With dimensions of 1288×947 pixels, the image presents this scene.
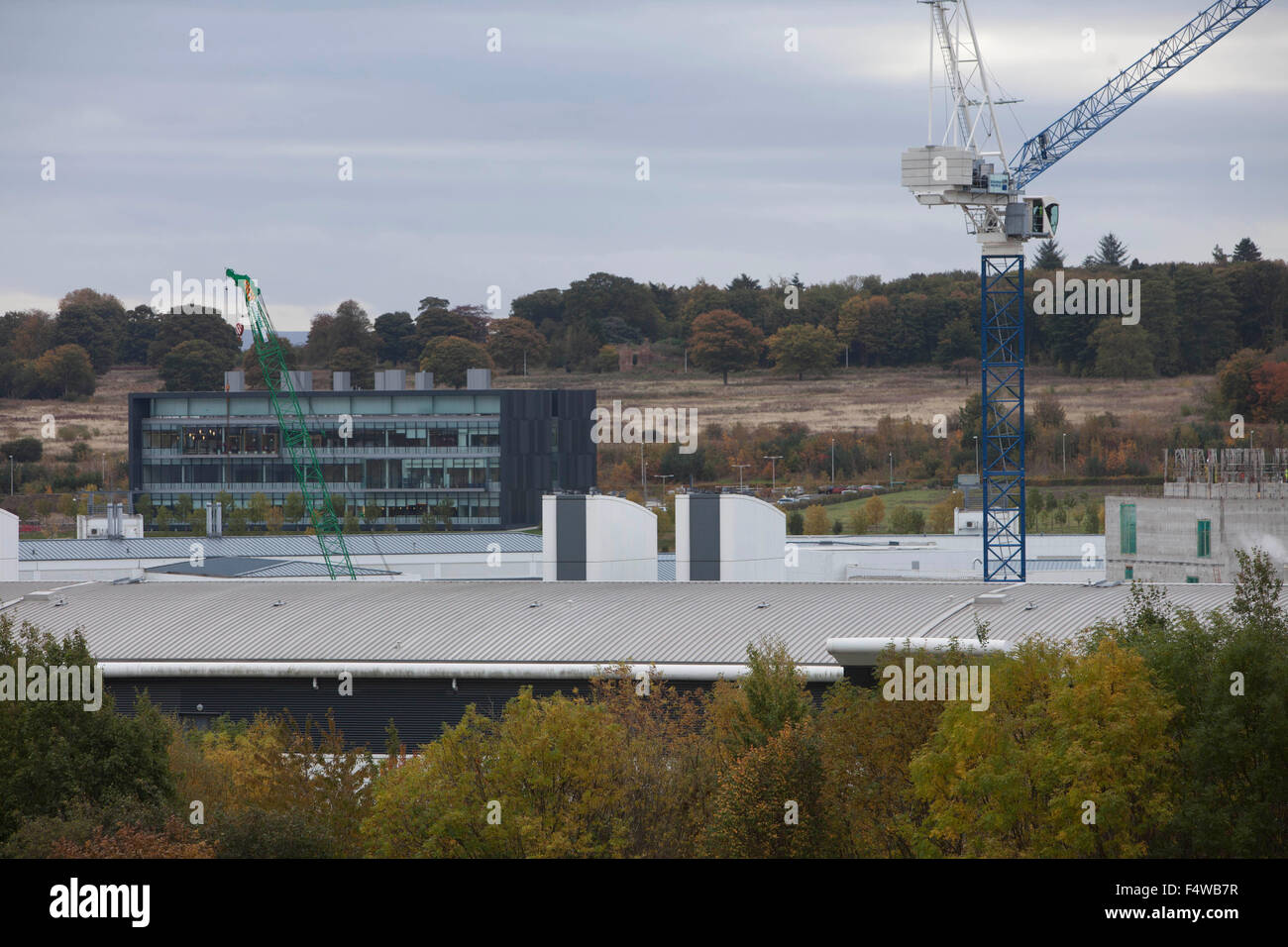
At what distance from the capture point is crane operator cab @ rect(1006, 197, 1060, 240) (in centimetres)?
5959

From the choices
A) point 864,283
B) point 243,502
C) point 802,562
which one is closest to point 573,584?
point 802,562

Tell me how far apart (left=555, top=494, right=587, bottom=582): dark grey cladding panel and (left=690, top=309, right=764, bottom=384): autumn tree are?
374ft

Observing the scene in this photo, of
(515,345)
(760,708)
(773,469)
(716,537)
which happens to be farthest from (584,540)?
(515,345)

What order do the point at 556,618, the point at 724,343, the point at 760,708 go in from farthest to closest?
the point at 724,343 < the point at 556,618 < the point at 760,708

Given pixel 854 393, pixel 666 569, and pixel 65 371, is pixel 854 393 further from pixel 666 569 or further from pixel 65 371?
pixel 666 569

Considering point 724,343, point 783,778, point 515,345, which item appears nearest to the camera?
point 783,778

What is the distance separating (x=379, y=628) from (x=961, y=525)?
49.8m

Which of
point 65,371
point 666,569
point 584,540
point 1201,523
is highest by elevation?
point 65,371

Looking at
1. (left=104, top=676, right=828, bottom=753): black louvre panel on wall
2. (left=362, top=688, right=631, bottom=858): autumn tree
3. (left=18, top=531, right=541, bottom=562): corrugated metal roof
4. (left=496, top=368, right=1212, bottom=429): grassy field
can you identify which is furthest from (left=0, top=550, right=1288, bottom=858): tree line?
(left=496, top=368, right=1212, bottom=429): grassy field

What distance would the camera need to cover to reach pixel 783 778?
24.0m

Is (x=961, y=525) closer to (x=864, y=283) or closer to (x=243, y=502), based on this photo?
(x=243, y=502)

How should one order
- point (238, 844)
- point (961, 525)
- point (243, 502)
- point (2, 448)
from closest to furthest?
point (238, 844)
point (961, 525)
point (243, 502)
point (2, 448)

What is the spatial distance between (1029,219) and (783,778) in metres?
40.6

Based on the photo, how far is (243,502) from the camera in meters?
114
